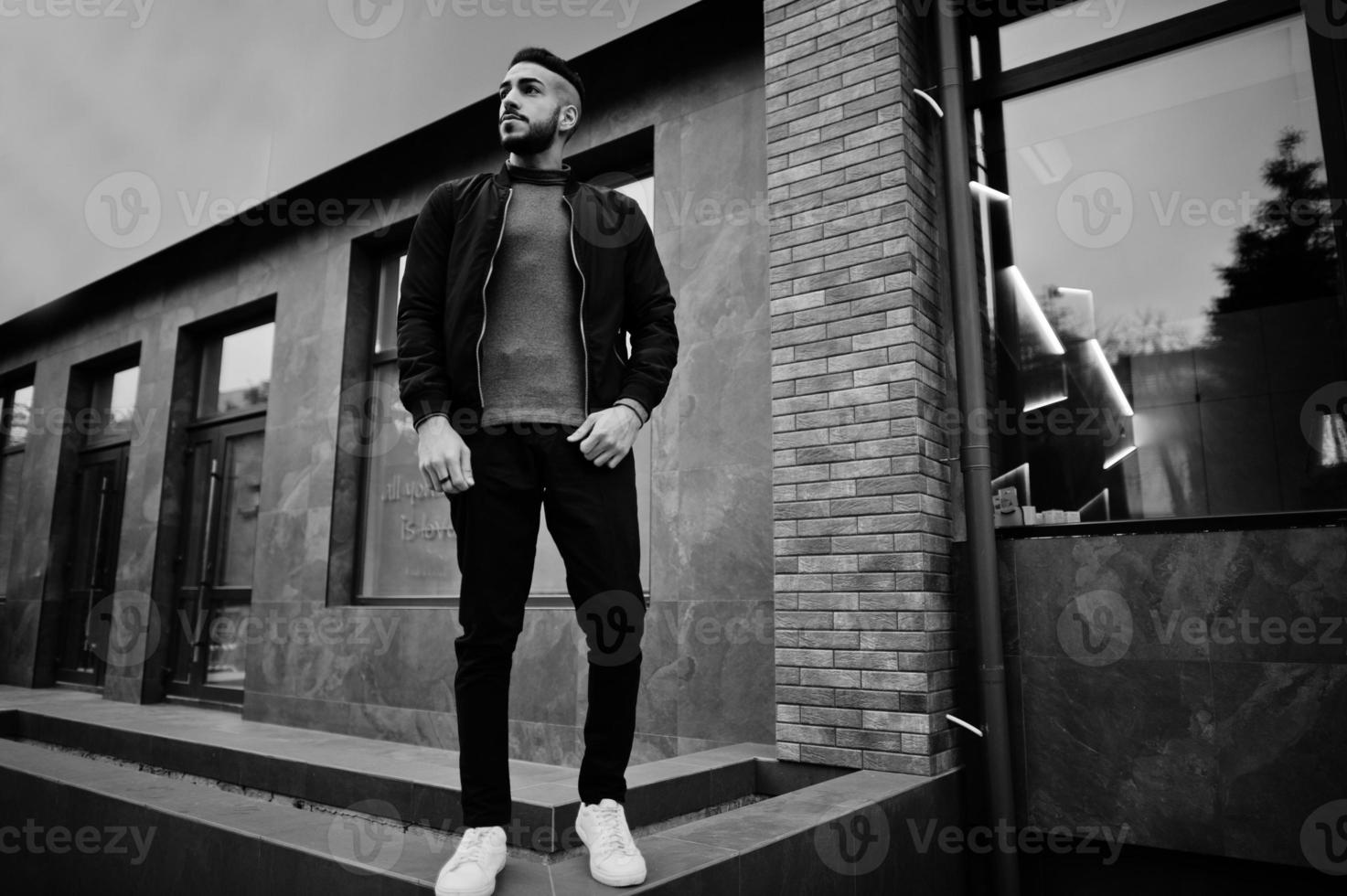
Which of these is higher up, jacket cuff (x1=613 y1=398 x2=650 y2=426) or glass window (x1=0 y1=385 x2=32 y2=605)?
glass window (x1=0 y1=385 x2=32 y2=605)

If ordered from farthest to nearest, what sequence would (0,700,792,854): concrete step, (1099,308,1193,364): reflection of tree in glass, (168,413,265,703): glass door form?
(168,413,265,703): glass door, (1099,308,1193,364): reflection of tree in glass, (0,700,792,854): concrete step

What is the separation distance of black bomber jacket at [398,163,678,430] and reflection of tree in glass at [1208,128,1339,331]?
225 cm

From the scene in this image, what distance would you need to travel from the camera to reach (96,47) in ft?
17.4

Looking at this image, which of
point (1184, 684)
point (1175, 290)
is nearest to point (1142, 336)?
point (1175, 290)

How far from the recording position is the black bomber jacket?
1.92 meters

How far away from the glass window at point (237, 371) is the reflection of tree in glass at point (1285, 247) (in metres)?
5.99

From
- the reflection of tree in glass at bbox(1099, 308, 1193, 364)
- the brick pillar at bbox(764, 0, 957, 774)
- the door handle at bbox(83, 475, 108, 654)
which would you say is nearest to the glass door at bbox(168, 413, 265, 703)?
the door handle at bbox(83, 475, 108, 654)

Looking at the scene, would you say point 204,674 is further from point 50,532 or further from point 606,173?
point 606,173

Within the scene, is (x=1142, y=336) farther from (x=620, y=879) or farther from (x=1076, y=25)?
(x=620, y=879)

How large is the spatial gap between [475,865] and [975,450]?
7.33 ft

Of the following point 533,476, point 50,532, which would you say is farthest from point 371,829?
point 50,532

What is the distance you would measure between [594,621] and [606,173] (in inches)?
149

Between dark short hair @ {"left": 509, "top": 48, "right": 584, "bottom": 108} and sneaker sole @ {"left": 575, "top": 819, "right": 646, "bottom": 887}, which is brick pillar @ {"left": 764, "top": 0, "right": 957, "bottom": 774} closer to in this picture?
sneaker sole @ {"left": 575, "top": 819, "right": 646, "bottom": 887}

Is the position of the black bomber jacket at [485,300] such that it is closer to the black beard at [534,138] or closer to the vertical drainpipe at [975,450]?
the black beard at [534,138]
